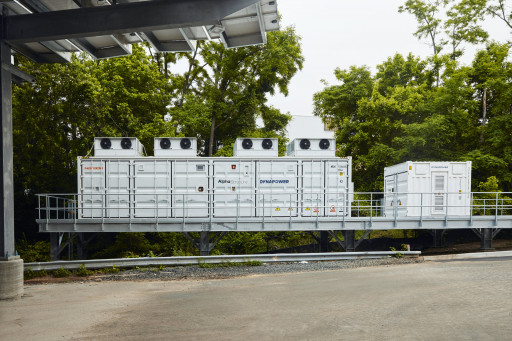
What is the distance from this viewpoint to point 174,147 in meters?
17.2

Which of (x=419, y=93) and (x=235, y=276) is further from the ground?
(x=419, y=93)

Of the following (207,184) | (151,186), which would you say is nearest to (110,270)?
(151,186)

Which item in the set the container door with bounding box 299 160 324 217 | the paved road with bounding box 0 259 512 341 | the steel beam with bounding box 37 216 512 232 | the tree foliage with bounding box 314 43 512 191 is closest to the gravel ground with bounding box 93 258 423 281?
the paved road with bounding box 0 259 512 341

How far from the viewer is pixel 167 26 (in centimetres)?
868

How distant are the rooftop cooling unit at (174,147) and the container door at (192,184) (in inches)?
18.8

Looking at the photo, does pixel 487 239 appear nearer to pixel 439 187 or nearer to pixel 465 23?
pixel 439 187

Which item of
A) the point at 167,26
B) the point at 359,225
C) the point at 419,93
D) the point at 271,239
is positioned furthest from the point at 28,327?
the point at 419,93

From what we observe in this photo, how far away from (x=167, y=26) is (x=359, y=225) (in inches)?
414

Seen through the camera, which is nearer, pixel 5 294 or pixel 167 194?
pixel 5 294

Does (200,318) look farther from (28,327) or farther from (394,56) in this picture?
(394,56)

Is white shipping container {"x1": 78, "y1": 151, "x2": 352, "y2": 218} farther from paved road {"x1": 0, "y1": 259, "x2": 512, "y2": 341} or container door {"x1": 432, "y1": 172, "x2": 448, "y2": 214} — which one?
paved road {"x1": 0, "y1": 259, "x2": 512, "y2": 341}

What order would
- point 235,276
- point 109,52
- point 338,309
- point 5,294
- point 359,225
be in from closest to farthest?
point 338,309
point 5,294
point 109,52
point 235,276
point 359,225

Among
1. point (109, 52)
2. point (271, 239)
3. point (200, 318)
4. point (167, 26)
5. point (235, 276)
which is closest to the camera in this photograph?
point (200, 318)

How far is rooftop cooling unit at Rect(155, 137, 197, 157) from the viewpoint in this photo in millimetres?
17125
